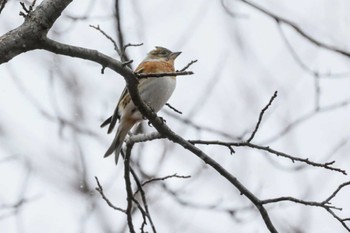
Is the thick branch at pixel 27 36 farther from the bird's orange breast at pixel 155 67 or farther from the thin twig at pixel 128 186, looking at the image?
the bird's orange breast at pixel 155 67

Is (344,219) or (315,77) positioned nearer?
(344,219)

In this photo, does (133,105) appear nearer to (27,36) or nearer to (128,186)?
(128,186)

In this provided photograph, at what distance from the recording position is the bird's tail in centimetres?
475

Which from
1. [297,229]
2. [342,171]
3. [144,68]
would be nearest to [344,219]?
[342,171]

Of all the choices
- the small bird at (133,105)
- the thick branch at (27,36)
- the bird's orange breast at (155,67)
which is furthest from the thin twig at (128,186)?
the bird's orange breast at (155,67)

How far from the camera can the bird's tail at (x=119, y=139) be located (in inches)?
187

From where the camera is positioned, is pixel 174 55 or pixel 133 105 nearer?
pixel 133 105

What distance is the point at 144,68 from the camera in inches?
228

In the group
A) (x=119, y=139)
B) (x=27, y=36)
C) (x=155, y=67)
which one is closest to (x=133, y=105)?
(x=119, y=139)

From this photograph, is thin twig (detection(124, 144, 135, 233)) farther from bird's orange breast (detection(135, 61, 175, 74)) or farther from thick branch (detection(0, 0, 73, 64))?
bird's orange breast (detection(135, 61, 175, 74))

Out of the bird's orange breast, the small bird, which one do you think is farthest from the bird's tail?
the bird's orange breast

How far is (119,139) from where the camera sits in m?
4.83

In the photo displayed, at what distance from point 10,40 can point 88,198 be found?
8.61 ft

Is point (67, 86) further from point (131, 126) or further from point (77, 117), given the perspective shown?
point (131, 126)
